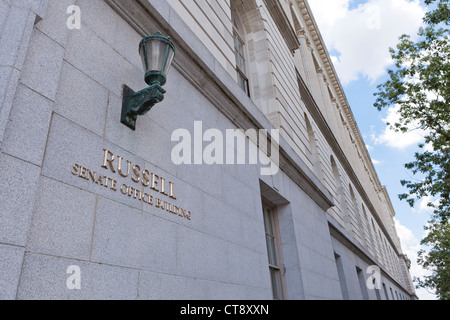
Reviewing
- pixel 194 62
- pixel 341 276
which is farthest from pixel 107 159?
pixel 341 276

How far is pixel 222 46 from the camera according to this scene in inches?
295

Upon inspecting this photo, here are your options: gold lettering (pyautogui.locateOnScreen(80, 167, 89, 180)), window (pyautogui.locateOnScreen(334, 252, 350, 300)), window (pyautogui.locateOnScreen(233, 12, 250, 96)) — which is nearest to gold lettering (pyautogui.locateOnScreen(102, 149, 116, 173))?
gold lettering (pyautogui.locateOnScreen(80, 167, 89, 180))

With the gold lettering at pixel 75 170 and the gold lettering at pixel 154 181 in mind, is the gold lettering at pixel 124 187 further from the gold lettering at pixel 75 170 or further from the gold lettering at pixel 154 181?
the gold lettering at pixel 75 170

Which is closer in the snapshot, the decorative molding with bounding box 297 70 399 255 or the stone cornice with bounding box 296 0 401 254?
the decorative molding with bounding box 297 70 399 255

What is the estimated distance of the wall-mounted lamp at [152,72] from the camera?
12.5 ft

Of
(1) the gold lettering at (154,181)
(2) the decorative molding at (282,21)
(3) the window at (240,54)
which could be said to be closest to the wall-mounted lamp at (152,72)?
(1) the gold lettering at (154,181)

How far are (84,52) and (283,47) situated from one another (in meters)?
10.6

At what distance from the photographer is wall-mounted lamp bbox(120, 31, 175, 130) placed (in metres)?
3.82

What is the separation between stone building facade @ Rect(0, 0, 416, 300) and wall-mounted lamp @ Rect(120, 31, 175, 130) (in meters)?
0.22

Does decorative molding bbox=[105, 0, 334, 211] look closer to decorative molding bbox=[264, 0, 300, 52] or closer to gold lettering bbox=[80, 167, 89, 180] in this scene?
gold lettering bbox=[80, 167, 89, 180]

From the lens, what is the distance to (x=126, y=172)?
3748 mm

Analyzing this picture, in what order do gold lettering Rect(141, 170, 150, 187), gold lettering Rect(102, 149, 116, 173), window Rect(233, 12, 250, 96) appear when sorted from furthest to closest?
window Rect(233, 12, 250, 96), gold lettering Rect(141, 170, 150, 187), gold lettering Rect(102, 149, 116, 173)

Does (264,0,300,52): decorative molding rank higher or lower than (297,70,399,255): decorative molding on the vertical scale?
lower

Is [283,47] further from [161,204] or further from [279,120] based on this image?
[161,204]
